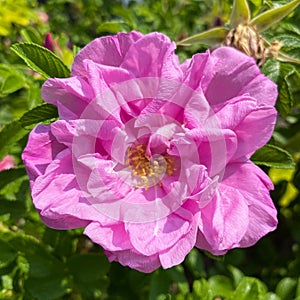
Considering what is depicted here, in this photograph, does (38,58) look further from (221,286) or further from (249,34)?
(221,286)

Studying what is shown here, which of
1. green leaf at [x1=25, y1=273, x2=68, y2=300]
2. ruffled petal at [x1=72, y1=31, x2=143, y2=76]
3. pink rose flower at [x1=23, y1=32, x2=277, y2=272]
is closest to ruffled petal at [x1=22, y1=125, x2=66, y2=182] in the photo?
pink rose flower at [x1=23, y1=32, x2=277, y2=272]

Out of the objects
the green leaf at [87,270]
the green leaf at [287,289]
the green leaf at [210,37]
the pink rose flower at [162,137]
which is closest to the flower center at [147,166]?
the pink rose flower at [162,137]

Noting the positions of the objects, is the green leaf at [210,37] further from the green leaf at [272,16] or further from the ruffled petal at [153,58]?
the ruffled petal at [153,58]

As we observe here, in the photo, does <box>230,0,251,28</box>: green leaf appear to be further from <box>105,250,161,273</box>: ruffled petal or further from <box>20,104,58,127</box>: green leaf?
<box>105,250,161,273</box>: ruffled petal

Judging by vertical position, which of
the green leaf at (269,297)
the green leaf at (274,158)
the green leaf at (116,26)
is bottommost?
the green leaf at (269,297)

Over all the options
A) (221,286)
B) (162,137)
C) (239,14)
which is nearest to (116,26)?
(239,14)
